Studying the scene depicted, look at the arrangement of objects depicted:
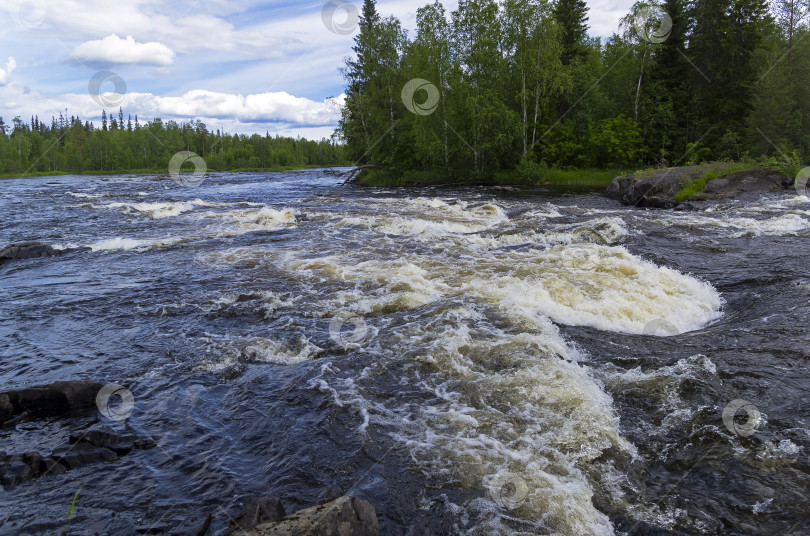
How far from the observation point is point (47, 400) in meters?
6.03

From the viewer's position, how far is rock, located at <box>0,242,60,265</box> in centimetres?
1480

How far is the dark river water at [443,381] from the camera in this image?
439cm

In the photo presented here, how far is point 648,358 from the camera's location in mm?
7059

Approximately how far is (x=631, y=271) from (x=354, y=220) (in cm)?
1213

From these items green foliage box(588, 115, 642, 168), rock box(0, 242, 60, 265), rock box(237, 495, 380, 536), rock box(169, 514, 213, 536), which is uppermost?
green foliage box(588, 115, 642, 168)

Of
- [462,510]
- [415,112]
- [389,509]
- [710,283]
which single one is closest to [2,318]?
[389,509]

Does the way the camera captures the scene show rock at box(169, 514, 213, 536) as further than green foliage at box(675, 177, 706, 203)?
No

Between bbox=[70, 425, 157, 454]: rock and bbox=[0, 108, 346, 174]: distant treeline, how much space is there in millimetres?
86759

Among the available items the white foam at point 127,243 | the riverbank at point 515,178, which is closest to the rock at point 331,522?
the white foam at point 127,243

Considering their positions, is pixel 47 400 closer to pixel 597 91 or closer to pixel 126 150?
pixel 597 91

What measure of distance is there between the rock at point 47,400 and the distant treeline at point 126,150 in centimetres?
8590

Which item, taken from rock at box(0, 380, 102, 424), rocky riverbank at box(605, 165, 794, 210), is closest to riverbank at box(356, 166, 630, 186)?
rocky riverbank at box(605, 165, 794, 210)

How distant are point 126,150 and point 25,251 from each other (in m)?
114

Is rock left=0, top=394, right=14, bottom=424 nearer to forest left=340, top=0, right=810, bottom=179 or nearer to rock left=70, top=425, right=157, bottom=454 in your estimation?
rock left=70, top=425, right=157, bottom=454
